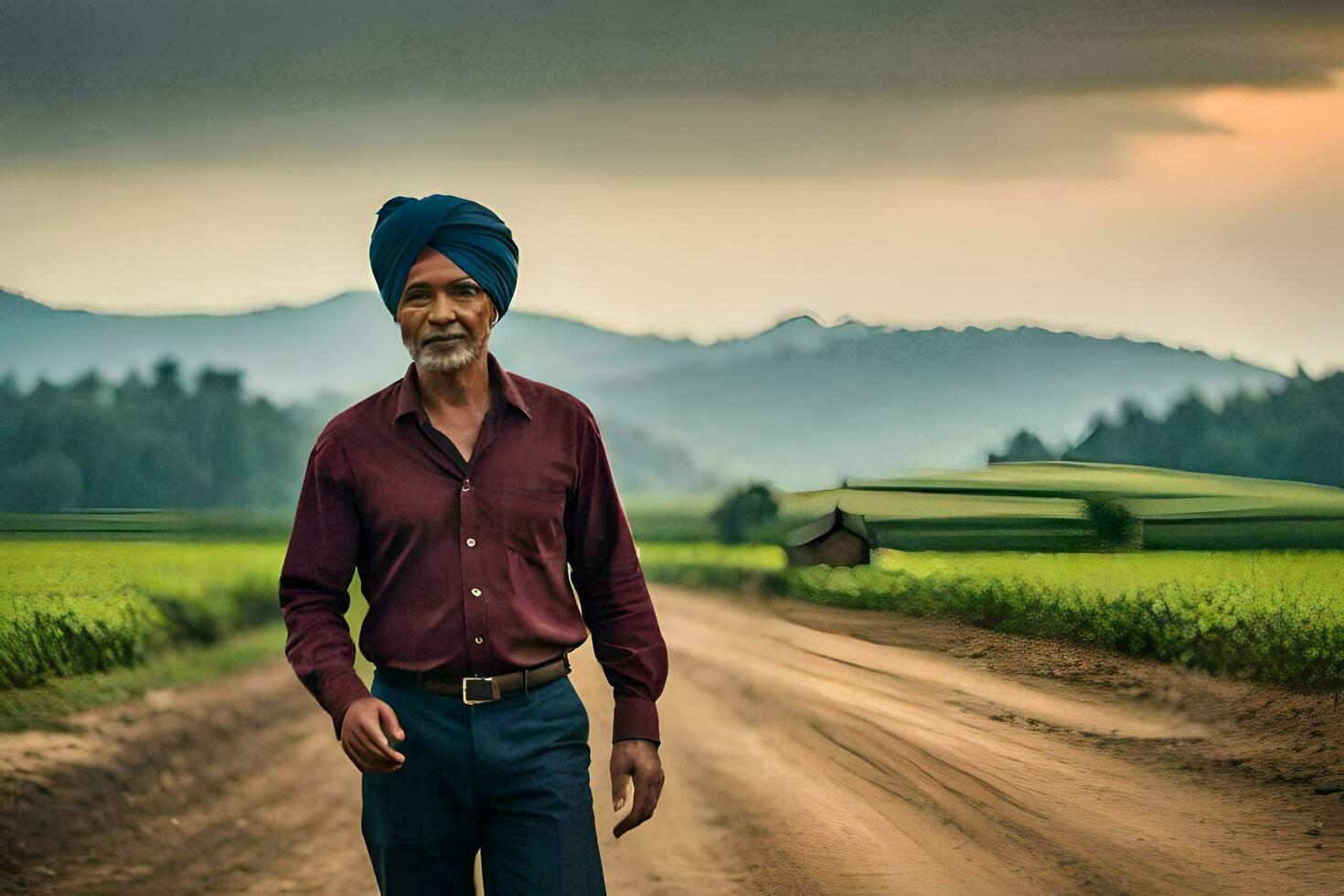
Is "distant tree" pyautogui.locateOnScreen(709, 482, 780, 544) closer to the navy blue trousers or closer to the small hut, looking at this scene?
the small hut

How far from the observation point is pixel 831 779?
9.08m

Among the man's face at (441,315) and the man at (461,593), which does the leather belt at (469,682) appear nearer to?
the man at (461,593)

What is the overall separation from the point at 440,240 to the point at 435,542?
2.01 ft

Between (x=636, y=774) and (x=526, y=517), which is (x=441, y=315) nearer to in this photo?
(x=526, y=517)

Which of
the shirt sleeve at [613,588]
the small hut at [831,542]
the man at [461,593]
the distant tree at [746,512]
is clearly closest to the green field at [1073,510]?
the small hut at [831,542]

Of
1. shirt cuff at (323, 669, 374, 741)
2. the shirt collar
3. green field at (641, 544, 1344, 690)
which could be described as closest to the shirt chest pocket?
the shirt collar

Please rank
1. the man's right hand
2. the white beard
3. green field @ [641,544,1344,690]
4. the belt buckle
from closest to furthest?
the man's right hand < the belt buckle < the white beard < green field @ [641,544,1344,690]

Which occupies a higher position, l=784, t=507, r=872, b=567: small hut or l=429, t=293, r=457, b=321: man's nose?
l=429, t=293, r=457, b=321: man's nose

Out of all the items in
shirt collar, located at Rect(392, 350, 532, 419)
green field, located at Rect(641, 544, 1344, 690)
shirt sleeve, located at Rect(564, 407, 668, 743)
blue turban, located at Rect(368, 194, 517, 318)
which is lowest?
green field, located at Rect(641, 544, 1344, 690)

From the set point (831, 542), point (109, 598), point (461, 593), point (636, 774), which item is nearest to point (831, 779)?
point (831, 542)

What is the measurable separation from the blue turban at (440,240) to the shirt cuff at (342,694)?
2.50 feet

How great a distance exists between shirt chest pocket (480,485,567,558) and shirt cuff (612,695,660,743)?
350 millimetres

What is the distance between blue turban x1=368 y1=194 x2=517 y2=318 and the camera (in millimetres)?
2994

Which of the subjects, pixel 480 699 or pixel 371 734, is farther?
pixel 480 699
